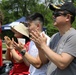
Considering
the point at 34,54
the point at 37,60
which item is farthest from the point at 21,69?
the point at 37,60

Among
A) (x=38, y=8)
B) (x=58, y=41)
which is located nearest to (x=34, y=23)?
(x=58, y=41)

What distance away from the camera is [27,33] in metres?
4.53

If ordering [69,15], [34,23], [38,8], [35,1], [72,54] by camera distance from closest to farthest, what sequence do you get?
1. [72,54]
2. [69,15]
3. [34,23]
4. [38,8]
5. [35,1]

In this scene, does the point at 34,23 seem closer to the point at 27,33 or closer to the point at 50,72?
the point at 27,33

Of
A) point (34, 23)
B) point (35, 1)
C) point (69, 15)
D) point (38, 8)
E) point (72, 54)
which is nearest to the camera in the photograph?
point (72, 54)

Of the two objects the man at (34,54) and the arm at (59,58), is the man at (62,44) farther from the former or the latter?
the man at (34,54)

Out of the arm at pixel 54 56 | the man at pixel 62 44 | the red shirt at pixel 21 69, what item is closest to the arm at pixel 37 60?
the man at pixel 62 44

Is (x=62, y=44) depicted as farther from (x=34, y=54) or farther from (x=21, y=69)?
(x=21, y=69)

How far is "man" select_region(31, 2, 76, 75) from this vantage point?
3262 millimetres

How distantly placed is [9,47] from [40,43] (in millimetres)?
1284

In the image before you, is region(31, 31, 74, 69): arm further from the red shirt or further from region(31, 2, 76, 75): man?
the red shirt

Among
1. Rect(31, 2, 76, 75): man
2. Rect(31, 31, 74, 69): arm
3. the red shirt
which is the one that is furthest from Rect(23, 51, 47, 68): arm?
the red shirt

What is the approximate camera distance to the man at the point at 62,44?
3.26 meters

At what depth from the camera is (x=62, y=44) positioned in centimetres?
345
